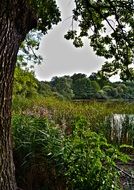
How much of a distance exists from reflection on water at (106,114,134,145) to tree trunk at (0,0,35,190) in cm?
628

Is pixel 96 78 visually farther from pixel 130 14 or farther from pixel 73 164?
pixel 73 164

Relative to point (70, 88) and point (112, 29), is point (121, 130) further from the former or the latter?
point (70, 88)

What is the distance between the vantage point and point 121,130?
1036 centimetres

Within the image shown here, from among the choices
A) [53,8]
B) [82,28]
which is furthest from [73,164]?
[82,28]

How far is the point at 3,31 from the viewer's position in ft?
13.3

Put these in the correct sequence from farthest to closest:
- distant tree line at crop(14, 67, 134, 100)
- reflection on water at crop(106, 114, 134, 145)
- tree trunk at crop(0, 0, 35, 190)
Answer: distant tree line at crop(14, 67, 134, 100) < reflection on water at crop(106, 114, 134, 145) < tree trunk at crop(0, 0, 35, 190)

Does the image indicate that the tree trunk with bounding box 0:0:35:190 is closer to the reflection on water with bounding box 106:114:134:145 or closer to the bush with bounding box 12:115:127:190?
the bush with bounding box 12:115:127:190

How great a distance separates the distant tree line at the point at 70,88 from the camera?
69.7 ft

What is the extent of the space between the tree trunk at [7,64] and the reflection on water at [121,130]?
20.6ft

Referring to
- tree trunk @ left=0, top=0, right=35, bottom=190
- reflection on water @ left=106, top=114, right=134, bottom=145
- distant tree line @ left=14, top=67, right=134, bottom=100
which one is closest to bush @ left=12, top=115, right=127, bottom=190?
tree trunk @ left=0, top=0, right=35, bottom=190

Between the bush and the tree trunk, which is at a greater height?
the tree trunk

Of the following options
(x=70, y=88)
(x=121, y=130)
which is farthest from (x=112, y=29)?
(x=70, y=88)

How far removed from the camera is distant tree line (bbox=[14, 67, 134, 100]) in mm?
21244

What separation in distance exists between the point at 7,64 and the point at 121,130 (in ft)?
21.6
